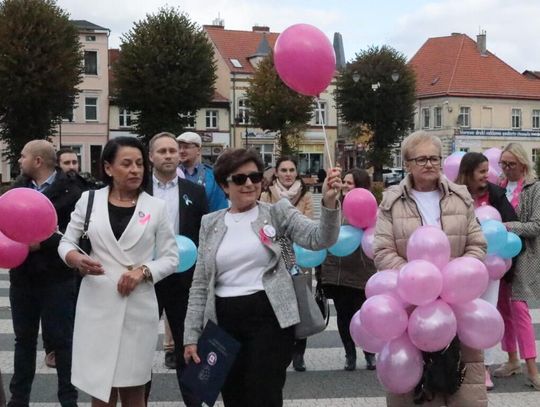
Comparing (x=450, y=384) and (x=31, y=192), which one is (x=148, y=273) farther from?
(x=450, y=384)

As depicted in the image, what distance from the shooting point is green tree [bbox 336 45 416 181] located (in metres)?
54.3

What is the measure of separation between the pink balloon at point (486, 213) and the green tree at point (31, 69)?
37.9 m

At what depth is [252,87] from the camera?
56156mm

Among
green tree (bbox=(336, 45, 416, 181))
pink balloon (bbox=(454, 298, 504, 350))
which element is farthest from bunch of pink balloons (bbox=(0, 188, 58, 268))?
green tree (bbox=(336, 45, 416, 181))

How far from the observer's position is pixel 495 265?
603 centimetres

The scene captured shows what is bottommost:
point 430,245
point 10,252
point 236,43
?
point 10,252

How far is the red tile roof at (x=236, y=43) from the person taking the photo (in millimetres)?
65375

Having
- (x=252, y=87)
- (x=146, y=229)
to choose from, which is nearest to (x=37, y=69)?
(x=252, y=87)

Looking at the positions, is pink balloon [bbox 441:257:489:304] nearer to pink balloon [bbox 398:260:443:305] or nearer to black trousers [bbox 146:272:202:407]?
pink balloon [bbox 398:260:443:305]

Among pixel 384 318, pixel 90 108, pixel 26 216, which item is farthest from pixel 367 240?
pixel 90 108

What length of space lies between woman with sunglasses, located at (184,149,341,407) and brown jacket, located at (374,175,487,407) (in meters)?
0.74

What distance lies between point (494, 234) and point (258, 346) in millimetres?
2608

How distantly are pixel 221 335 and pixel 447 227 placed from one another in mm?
1432

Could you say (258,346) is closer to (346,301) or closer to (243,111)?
(346,301)
